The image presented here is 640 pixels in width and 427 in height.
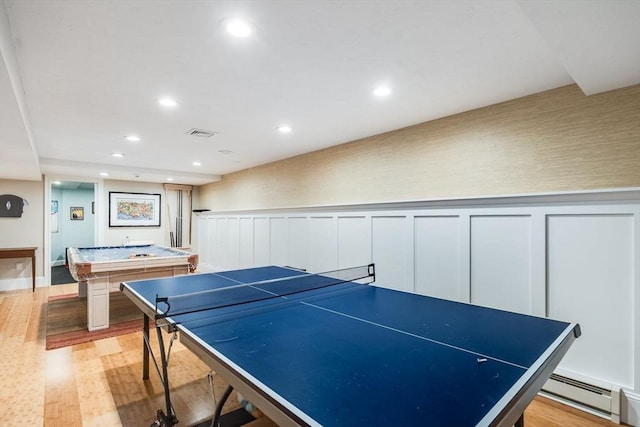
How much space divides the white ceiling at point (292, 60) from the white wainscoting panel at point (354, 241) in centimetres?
118

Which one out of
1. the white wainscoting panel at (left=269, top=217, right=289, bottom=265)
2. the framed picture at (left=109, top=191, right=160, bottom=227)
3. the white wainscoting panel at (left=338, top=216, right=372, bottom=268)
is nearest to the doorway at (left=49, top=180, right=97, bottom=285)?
the framed picture at (left=109, top=191, right=160, bottom=227)

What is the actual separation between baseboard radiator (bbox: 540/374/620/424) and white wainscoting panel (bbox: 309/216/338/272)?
8.45 feet

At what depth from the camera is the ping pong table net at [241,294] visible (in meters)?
1.78

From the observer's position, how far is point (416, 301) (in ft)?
6.80

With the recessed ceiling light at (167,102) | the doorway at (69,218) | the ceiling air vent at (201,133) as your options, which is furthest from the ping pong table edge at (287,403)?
the doorway at (69,218)

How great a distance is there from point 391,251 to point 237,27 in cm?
270

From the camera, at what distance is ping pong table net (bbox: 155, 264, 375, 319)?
1784 mm

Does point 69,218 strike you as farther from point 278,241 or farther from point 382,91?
point 382,91

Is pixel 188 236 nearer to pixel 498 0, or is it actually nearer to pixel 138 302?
pixel 138 302

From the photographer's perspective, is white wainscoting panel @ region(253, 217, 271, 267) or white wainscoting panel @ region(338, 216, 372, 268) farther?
white wainscoting panel @ region(253, 217, 271, 267)

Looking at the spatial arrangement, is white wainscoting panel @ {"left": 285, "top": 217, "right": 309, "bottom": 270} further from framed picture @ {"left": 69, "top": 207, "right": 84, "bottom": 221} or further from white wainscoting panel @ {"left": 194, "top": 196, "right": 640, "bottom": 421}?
framed picture @ {"left": 69, "top": 207, "right": 84, "bottom": 221}

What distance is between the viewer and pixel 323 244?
15.0 ft

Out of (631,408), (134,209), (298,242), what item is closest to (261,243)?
(298,242)

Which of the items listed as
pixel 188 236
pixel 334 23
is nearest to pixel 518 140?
pixel 334 23
